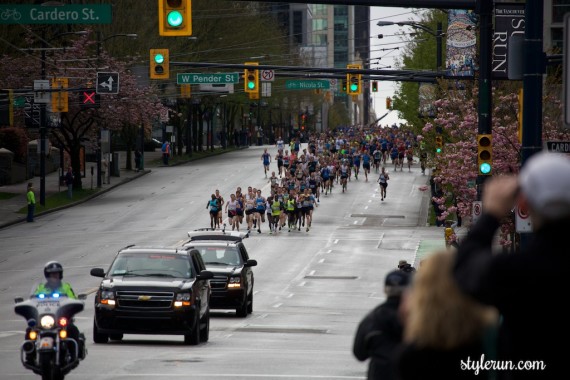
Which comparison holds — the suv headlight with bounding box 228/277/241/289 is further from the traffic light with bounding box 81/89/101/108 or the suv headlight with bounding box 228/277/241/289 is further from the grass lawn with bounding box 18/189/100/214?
the traffic light with bounding box 81/89/101/108

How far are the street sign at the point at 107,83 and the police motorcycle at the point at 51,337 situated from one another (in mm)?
40781

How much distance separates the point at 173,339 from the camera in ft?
82.1

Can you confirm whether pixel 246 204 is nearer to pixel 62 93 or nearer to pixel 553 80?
pixel 62 93

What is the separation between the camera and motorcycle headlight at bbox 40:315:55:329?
610 inches

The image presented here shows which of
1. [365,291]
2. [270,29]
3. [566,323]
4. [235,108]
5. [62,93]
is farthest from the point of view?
[235,108]

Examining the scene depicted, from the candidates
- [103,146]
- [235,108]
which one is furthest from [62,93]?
[235,108]

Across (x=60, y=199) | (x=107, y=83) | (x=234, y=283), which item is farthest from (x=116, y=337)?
(x=60, y=199)

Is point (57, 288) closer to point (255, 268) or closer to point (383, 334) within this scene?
point (383, 334)

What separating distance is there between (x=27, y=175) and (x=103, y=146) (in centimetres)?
814

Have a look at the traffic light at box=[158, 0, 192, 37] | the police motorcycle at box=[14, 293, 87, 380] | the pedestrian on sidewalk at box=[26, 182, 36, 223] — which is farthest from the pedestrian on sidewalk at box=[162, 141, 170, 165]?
the police motorcycle at box=[14, 293, 87, 380]

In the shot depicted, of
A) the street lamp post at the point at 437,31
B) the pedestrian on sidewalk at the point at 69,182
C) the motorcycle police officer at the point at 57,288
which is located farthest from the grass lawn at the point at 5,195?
the motorcycle police officer at the point at 57,288

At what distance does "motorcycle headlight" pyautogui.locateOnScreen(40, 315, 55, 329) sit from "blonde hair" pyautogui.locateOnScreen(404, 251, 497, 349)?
34.4 ft

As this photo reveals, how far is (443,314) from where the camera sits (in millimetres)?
5371

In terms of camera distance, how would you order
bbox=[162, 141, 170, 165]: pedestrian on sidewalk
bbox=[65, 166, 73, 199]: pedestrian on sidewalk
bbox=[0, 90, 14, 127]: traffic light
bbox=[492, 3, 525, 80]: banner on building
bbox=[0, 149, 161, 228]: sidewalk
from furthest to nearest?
bbox=[162, 141, 170, 165]: pedestrian on sidewalk < bbox=[0, 90, 14, 127]: traffic light < bbox=[65, 166, 73, 199]: pedestrian on sidewalk < bbox=[0, 149, 161, 228]: sidewalk < bbox=[492, 3, 525, 80]: banner on building
